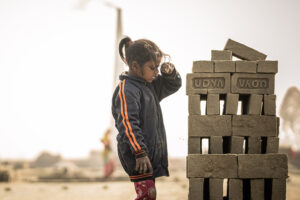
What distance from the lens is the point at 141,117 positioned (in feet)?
10.4

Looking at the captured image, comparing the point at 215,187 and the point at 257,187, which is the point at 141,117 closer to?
the point at 215,187

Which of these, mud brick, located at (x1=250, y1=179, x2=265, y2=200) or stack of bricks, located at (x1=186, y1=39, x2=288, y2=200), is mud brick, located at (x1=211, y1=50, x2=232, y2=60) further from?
mud brick, located at (x1=250, y1=179, x2=265, y2=200)

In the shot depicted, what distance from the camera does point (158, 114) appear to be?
10.9 feet

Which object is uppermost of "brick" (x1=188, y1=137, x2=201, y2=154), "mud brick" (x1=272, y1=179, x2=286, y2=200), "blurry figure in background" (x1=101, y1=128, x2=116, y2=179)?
"brick" (x1=188, y1=137, x2=201, y2=154)

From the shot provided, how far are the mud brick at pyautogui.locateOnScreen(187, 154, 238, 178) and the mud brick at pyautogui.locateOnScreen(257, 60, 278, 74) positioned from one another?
106cm

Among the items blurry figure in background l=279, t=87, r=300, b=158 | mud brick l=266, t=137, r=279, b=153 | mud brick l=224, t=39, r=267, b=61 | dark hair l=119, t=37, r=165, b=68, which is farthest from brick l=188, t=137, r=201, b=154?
blurry figure in background l=279, t=87, r=300, b=158

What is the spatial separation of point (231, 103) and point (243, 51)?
722 mm

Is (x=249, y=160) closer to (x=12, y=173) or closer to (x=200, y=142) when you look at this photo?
(x=200, y=142)

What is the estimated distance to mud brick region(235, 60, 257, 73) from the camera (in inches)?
149

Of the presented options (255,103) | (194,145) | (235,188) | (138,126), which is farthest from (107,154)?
(138,126)

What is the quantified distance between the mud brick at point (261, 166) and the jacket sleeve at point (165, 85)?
1.07 metres

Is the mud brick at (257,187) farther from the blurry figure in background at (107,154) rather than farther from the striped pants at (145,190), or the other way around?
the blurry figure in background at (107,154)

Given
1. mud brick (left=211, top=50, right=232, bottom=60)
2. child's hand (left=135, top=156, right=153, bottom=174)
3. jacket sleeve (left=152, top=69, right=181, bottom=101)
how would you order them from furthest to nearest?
mud brick (left=211, top=50, right=232, bottom=60) < jacket sleeve (left=152, top=69, right=181, bottom=101) < child's hand (left=135, top=156, right=153, bottom=174)

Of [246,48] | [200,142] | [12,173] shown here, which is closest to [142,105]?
[200,142]
